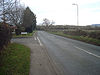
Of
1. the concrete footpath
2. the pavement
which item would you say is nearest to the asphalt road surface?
the pavement

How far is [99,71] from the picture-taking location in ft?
Answer: 19.9

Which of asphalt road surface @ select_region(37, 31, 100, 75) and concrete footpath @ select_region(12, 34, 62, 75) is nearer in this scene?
concrete footpath @ select_region(12, 34, 62, 75)

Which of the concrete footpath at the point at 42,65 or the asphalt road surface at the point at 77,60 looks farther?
the asphalt road surface at the point at 77,60

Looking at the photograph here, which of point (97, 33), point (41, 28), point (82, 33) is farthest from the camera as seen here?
point (41, 28)

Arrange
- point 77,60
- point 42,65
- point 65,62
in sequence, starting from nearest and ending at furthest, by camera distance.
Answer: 1. point 42,65
2. point 65,62
3. point 77,60

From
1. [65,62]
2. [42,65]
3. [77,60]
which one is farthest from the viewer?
[77,60]

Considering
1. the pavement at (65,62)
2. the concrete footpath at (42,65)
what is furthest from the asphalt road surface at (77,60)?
the concrete footpath at (42,65)

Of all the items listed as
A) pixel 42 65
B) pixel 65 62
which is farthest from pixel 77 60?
pixel 42 65

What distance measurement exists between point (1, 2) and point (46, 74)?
8.45 m

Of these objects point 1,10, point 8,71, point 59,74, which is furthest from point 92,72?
point 1,10

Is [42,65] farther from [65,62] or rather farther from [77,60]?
[77,60]

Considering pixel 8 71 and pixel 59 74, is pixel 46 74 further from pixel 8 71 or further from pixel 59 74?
pixel 8 71

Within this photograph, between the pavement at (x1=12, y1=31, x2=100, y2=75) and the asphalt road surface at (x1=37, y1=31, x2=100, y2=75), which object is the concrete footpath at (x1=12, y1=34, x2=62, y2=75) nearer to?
the pavement at (x1=12, y1=31, x2=100, y2=75)

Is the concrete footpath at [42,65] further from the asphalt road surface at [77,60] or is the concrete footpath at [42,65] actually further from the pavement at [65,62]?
the asphalt road surface at [77,60]
